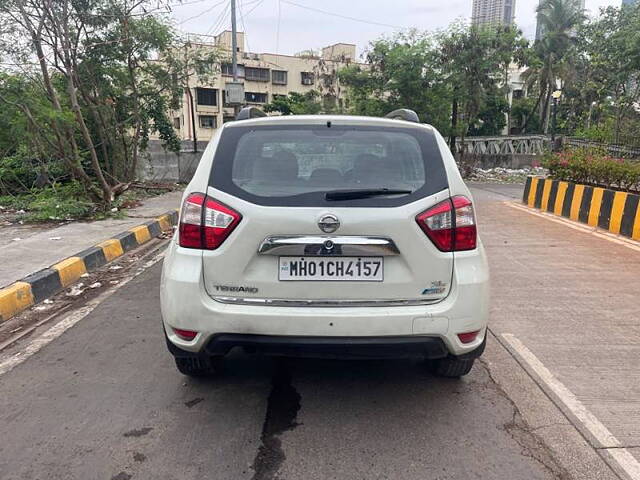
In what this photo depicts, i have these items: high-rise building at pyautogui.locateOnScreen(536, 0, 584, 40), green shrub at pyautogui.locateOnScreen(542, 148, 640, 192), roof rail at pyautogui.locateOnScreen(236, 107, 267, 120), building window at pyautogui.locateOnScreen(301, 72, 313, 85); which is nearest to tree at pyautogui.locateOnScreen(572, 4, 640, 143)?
green shrub at pyautogui.locateOnScreen(542, 148, 640, 192)

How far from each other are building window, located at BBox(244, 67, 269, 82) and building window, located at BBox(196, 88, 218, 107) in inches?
149

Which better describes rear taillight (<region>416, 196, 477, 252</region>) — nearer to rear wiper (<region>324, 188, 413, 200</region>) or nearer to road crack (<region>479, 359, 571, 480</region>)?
rear wiper (<region>324, 188, 413, 200</region>)

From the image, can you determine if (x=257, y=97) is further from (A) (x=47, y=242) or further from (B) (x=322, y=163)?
(B) (x=322, y=163)

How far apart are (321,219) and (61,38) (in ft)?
27.2

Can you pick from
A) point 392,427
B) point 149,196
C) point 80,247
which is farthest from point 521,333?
point 149,196

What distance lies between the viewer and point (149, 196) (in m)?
13.4

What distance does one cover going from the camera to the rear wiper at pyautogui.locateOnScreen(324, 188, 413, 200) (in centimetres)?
271

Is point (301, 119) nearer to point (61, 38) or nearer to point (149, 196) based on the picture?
point (61, 38)

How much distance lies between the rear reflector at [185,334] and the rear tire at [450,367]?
4.81 ft

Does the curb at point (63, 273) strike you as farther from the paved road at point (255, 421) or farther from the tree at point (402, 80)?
the tree at point (402, 80)

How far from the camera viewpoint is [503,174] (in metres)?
24.8

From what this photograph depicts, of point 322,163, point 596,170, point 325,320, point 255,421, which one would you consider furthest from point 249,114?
point 596,170

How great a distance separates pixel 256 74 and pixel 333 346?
49.9m

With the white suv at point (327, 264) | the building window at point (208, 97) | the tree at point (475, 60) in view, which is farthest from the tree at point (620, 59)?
the building window at point (208, 97)
